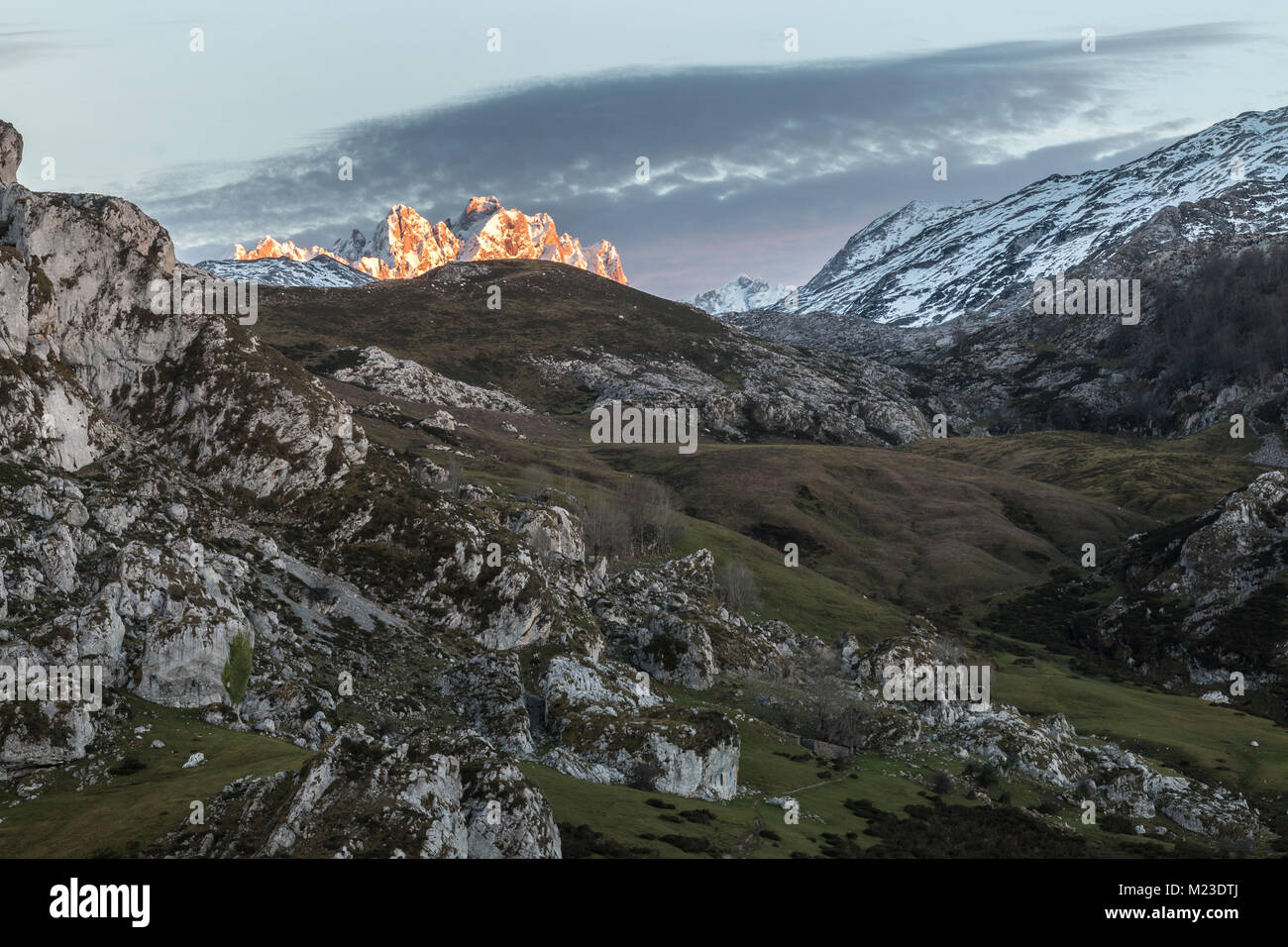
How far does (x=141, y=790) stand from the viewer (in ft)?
170

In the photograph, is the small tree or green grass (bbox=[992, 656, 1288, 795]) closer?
green grass (bbox=[992, 656, 1288, 795])

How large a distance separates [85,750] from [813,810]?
50.9 metres

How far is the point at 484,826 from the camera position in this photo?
165ft

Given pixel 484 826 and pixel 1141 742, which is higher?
pixel 484 826

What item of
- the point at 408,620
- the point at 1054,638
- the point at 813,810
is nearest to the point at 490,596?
the point at 408,620

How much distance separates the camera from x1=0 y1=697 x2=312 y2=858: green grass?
45938mm

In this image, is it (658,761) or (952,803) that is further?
(952,803)

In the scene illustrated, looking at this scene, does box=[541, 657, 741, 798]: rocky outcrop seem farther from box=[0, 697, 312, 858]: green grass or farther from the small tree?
the small tree

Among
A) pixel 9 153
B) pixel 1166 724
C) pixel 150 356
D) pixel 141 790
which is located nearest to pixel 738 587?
pixel 1166 724

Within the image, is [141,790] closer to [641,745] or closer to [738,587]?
[641,745]

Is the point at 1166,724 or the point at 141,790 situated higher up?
the point at 141,790

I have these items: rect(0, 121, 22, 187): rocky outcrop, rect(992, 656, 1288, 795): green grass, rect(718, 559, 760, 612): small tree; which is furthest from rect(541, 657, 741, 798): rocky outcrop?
rect(0, 121, 22, 187): rocky outcrop

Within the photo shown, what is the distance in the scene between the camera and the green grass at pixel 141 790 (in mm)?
45938
